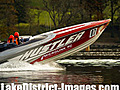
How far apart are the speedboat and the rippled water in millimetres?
391

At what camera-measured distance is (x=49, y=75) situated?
16.1 meters

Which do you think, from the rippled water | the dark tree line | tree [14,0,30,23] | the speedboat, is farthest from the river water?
tree [14,0,30,23]

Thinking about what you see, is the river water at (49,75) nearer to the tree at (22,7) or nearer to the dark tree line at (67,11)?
the dark tree line at (67,11)

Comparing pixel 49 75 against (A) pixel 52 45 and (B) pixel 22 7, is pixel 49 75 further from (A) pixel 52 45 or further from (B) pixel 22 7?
(B) pixel 22 7

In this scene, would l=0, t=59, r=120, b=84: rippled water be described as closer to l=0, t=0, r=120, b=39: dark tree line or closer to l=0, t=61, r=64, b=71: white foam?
l=0, t=61, r=64, b=71: white foam

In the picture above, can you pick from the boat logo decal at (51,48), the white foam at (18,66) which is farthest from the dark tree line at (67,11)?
the white foam at (18,66)

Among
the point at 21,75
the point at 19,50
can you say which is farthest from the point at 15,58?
the point at 21,75

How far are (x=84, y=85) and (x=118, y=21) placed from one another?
61.4 meters

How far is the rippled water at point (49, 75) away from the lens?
1421cm

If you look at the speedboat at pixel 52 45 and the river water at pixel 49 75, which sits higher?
the speedboat at pixel 52 45

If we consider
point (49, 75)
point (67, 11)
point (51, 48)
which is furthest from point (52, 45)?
point (67, 11)

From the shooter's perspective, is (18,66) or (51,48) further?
(51,48)

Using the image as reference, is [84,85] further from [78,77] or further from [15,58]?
[15,58]

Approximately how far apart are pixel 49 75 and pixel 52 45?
2895 millimetres
